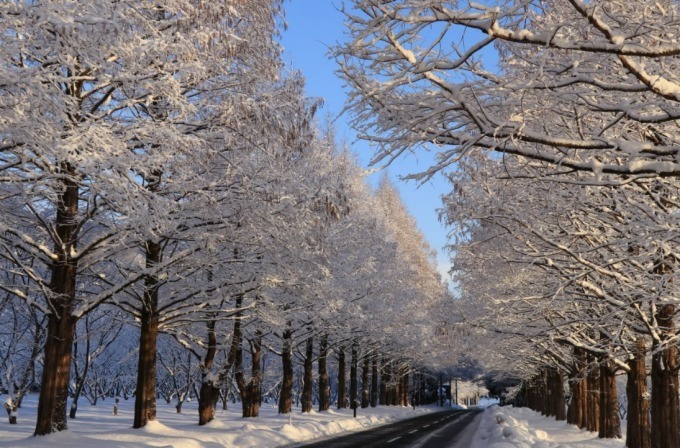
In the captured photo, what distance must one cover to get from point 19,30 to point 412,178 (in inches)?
170

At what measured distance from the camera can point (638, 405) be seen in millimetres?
14906

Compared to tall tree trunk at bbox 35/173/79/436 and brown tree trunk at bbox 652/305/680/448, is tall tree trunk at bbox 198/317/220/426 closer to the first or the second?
tall tree trunk at bbox 35/173/79/436

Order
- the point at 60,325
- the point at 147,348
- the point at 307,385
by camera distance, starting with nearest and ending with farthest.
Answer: the point at 60,325 → the point at 147,348 → the point at 307,385

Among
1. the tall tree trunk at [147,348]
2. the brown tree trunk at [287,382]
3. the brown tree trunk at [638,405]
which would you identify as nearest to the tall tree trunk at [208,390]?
the tall tree trunk at [147,348]

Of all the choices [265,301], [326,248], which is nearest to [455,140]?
[326,248]

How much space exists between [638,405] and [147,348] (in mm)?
11854

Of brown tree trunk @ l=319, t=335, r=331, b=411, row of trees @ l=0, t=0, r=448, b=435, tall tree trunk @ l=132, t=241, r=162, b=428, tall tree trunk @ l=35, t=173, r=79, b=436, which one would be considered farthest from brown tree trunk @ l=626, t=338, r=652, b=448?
brown tree trunk @ l=319, t=335, r=331, b=411

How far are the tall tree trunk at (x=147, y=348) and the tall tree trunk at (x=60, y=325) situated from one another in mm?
2884

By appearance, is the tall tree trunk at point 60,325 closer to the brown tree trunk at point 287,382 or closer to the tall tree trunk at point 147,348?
the tall tree trunk at point 147,348

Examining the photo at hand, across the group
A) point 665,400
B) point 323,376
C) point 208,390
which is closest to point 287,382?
point 323,376

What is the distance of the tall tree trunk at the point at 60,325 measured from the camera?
11812 millimetres

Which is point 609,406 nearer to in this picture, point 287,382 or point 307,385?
point 287,382

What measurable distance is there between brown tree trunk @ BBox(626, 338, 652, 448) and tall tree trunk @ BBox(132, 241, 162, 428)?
447 inches

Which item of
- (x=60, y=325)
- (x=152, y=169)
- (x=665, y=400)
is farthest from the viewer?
(x=60, y=325)
